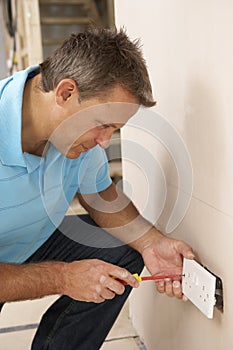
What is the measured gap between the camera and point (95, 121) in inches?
35.8

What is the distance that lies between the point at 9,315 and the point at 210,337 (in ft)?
3.11

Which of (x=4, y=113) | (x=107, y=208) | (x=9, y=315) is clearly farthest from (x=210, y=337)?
(x=9, y=315)

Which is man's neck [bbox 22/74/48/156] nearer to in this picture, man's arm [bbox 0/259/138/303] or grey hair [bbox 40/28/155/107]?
grey hair [bbox 40/28/155/107]

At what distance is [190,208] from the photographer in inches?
37.9

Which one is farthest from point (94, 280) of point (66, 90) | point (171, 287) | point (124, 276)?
point (66, 90)

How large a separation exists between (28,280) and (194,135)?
0.49m

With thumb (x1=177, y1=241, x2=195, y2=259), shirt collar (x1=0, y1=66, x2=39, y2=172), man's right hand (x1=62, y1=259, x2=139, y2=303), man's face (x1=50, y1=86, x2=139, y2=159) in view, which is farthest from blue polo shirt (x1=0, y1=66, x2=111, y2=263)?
thumb (x1=177, y1=241, x2=195, y2=259)

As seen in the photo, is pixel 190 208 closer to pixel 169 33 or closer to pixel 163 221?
pixel 163 221

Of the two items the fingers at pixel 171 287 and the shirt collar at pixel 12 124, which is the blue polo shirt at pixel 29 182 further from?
the fingers at pixel 171 287

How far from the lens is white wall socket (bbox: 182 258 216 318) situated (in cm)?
85

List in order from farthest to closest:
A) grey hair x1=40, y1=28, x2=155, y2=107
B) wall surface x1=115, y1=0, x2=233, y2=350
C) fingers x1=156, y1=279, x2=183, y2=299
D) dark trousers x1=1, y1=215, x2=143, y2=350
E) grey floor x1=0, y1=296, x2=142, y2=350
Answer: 1. grey floor x1=0, y1=296, x2=142, y2=350
2. dark trousers x1=1, y1=215, x2=143, y2=350
3. fingers x1=156, y1=279, x2=183, y2=299
4. grey hair x1=40, y1=28, x2=155, y2=107
5. wall surface x1=115, y1=0, x2=233, y2=350

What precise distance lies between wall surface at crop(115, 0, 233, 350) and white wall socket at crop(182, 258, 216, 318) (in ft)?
0.07

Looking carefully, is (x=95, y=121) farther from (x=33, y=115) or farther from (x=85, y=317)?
(x=85, y=317)

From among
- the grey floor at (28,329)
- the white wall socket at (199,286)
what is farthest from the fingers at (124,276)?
the grey floor at (28,329)
